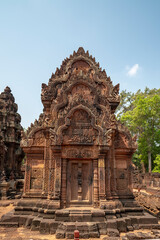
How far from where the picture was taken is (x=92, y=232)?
6473mm

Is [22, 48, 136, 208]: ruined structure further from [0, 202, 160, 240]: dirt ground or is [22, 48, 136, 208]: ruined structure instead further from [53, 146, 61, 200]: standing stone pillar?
[0, 202, 160, 240]: dirt ground

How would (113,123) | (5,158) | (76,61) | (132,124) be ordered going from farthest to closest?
(132,124), (5,158), (76,61), (113,123)

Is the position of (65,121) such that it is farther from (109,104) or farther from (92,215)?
(92,215)

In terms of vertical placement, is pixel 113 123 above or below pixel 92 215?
above

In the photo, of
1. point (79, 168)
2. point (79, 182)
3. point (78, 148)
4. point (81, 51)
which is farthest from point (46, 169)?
point (81, 51)

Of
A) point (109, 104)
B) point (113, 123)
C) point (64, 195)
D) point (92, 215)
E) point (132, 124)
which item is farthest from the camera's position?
point (132, 124)

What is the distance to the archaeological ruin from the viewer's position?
7082mm

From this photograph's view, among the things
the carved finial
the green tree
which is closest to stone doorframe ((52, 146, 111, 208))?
the carved finial

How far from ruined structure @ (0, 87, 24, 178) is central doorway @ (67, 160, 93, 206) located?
1364cm

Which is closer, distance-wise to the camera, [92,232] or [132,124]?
[92,232]

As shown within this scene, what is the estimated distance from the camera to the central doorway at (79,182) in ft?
26.0

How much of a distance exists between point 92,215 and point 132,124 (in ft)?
81.8

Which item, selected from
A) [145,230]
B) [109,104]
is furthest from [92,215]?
[109,104]

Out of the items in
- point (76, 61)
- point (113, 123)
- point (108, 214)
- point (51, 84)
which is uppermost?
point (76, 61)
